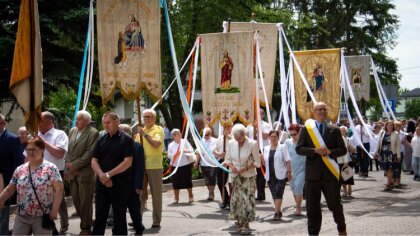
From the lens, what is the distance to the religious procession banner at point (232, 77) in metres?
14.1

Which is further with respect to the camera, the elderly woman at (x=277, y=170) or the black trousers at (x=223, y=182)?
the black trousers at (x=223, y=182)

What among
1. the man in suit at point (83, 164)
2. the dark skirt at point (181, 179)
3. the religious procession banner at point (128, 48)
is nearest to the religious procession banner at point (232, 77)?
the dark skirt at point (181, 179)

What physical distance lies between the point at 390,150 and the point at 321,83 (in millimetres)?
2626

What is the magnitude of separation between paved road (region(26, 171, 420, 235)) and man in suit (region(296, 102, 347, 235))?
1.32 meters

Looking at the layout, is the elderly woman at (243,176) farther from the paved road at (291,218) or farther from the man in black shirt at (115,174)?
the man in black shirt at (115,174)

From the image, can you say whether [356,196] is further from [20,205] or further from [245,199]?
[20,205]

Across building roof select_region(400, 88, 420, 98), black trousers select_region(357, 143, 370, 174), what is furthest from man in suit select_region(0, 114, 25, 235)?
building roof select_region(400, 88, 420, 98)

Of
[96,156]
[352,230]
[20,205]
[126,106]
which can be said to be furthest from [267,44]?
[126,106]

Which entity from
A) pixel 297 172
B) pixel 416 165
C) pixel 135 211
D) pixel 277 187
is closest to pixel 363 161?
pixel 416 165

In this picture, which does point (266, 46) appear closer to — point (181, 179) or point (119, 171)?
point (181, 179)

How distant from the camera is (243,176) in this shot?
422 inches

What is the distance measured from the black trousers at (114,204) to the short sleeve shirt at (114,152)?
14 centimetres

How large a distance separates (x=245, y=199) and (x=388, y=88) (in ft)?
46.7

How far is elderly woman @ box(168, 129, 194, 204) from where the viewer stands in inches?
579
